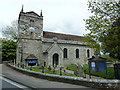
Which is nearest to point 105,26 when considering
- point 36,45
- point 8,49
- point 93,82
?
point 93,82

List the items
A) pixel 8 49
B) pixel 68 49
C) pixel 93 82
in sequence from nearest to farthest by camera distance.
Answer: pixel 93 82, pixel 68 49, pixel 8 49

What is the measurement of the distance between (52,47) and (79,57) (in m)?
10.1

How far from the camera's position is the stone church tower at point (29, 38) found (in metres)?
24.5

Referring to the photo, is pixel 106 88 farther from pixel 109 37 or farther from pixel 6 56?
pixel 6 56

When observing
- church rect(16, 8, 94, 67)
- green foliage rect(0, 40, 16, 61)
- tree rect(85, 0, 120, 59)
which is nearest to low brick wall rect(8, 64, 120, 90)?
tree rect(85, 0, 120, 59)

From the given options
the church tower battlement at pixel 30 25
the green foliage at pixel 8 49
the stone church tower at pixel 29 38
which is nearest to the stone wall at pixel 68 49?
the stone church tower at pixel 29 38

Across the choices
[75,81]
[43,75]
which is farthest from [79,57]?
[75,81]

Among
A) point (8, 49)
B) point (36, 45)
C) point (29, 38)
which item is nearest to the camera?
point (29, 38)

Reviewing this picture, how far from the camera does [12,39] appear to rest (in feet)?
118

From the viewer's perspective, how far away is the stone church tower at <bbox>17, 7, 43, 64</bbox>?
24531mm

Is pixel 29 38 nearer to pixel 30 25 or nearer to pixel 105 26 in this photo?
pixel 30 25

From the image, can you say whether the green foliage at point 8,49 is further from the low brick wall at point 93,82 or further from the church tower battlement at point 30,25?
the low brick wall at point 93,82

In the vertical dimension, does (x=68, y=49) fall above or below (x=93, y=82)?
above

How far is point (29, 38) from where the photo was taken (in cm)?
2591
